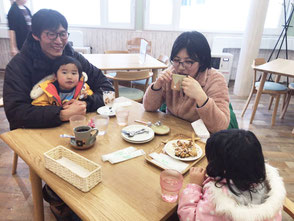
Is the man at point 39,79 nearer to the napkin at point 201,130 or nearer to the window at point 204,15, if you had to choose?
the napkin at point 201,130

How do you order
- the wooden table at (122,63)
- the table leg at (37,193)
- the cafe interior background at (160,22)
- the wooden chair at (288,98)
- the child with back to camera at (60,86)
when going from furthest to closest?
the cafe interior background at (160,22) → the wooden chair at (288,98) → the wooden table at (122,63) → the child with back to camera at (60,86) → the table leg at (37,193)

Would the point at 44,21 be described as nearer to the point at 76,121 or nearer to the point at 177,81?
the point at 76,121

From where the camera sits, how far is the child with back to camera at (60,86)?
1.37m

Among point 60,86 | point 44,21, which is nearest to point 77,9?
point 44,21

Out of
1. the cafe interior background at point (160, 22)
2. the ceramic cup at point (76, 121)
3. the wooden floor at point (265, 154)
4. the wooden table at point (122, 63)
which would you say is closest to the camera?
the ceramic cup at point (76, 121)

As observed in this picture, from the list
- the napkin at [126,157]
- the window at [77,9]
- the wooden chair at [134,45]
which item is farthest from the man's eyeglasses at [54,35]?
the window at [77,9]

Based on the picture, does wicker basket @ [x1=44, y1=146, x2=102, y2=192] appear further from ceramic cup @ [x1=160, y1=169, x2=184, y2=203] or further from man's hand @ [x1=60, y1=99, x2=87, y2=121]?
man's hand @ [x1=60, y1=99, x2=87, y2=121]

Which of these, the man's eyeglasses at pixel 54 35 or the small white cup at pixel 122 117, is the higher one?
the man's eyeglasses at pixel 54 35

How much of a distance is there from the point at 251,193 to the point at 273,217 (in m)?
0.09

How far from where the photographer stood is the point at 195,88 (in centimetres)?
126

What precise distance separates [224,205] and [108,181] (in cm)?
43

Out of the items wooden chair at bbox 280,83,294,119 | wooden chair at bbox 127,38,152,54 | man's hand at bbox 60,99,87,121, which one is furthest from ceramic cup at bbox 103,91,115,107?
wooden chair at bbox 127,38,152,54

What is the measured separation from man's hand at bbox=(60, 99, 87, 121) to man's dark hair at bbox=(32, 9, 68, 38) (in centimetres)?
46

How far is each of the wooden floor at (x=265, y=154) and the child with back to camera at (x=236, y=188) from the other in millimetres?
1324
